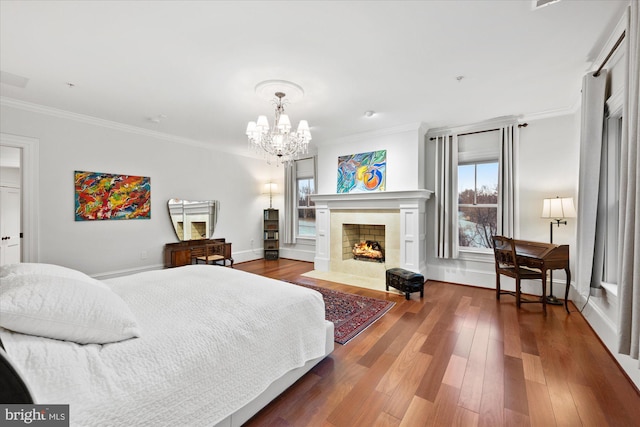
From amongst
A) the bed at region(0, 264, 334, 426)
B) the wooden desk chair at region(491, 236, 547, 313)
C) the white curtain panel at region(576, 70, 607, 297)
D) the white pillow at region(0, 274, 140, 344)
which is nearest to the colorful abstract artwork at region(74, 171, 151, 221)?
the bed at region(0, 264, 334, 426)

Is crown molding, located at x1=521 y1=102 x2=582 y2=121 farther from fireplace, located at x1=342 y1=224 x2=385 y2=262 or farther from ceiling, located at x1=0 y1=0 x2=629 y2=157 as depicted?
fireplace, located at x1=342 y1=224 x2=385 y2=262

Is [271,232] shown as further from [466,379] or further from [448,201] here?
[466,379]

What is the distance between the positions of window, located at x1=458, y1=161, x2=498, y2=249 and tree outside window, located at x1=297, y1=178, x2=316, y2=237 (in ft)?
10.3

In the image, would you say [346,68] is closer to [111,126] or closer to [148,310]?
[148,310]

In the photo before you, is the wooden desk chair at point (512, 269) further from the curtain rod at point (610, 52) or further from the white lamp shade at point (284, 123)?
the white lamp shade at point (284, 123)

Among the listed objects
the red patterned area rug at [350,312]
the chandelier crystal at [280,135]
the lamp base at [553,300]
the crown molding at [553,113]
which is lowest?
the red patterned area rug at [350,312]

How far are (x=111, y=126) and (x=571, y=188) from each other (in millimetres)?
6868

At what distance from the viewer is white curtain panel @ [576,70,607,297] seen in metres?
2.46

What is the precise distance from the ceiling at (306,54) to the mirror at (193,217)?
184 centimetres

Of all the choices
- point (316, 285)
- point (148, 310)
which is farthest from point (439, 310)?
point (148, 310)

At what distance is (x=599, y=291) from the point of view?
2520 millimetres

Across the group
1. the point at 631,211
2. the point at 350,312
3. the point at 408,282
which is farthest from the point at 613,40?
the point at 350,312

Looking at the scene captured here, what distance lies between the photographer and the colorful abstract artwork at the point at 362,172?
4.67 m

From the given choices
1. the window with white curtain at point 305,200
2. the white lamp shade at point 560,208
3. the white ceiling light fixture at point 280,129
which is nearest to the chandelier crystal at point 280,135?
the white ceiling light fixture at point 280,129
